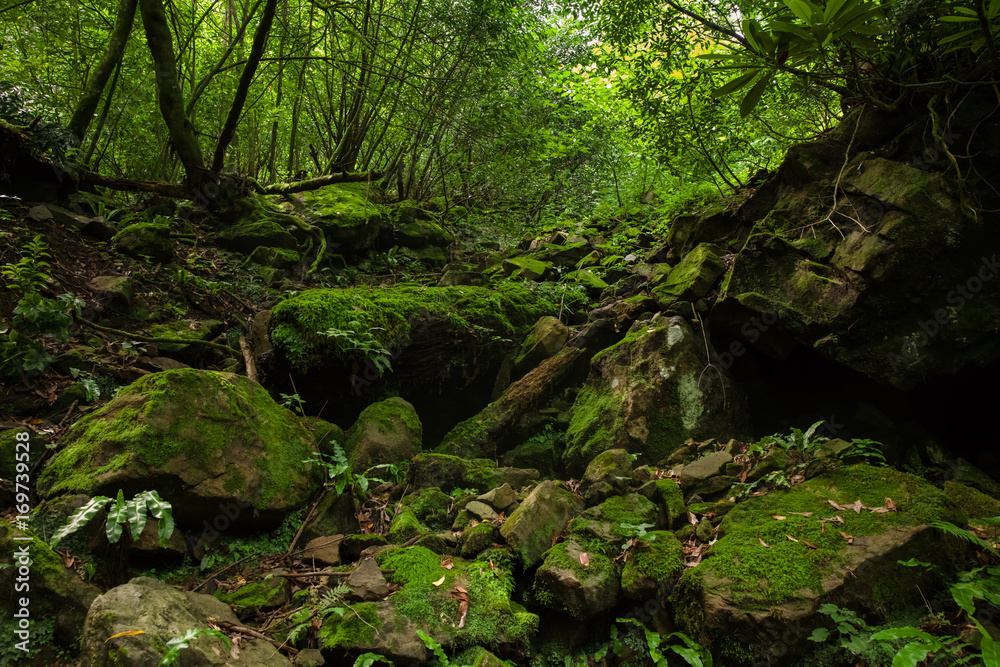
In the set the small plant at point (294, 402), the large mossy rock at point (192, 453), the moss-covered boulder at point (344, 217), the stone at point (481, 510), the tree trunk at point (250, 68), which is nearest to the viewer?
the large mossy rock at point (192, 453)

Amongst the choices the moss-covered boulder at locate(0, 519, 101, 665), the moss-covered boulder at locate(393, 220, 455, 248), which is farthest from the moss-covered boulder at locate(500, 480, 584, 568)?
the moss-covered boulder at locate(393, 220, 455, 248)

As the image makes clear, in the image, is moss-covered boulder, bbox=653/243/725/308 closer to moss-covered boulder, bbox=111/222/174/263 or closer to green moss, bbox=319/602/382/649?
green moss, bbox=319/602/382/649

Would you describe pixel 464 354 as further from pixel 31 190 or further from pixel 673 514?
pixel 31 190

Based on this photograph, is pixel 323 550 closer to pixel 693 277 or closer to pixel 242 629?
pixel 242 629

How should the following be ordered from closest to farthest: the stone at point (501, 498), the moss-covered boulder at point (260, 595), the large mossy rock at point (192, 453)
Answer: the moss-covered boulder at point (260, 595), the large mossy rock at point (192, 453), the stone at point (501, 498)

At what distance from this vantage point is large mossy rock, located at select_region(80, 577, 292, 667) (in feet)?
7.45

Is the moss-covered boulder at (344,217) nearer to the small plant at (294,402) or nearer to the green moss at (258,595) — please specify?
the small plant at (294,402)

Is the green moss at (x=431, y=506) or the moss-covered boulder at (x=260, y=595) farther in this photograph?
the green moss at (x=431, y=506)

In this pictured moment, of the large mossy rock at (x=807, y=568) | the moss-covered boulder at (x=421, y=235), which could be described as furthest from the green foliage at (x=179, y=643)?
the moss-covered boulder at (x=421, y=235)

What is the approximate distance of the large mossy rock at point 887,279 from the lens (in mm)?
4395

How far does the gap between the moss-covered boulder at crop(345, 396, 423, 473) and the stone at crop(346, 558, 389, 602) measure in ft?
5.31

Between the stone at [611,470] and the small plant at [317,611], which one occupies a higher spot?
the stone at [611,470]

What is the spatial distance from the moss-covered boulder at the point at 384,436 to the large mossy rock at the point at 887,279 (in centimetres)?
385

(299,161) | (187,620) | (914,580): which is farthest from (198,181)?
(914,580)
